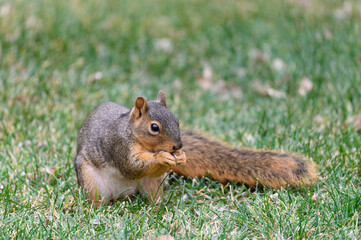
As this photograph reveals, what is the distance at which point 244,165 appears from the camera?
2908 millimetres

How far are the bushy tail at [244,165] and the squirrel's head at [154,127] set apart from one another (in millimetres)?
501

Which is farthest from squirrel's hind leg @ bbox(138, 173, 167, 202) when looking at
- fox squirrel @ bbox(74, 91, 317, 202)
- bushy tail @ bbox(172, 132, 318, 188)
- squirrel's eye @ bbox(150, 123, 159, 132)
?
squirrel's eye @ bbox(150, 123, 159, 132)

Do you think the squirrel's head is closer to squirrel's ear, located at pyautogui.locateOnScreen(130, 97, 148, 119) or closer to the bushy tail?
squirrel's ear, located at pyautogui.locateOnScreen(130, 97, 148, 119)

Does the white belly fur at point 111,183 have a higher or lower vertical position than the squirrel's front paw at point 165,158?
lower

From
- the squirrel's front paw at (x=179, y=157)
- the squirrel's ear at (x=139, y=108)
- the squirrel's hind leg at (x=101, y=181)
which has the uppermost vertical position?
the squirrel's ear at (x=139, y=108)

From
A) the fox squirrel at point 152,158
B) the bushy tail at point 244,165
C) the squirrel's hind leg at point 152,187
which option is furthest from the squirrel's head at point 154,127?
the bushy tail at point 244,165

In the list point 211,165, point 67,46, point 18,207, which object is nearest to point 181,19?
point 67,46

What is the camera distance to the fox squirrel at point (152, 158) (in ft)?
8.30

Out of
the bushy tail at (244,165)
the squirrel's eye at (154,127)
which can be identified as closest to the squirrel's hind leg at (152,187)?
the bushy tail at (244,165)

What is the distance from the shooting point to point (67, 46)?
5141 millimetres

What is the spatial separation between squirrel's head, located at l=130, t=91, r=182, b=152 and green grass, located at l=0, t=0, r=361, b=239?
0.39 m

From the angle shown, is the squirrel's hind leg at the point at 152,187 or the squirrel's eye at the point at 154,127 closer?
the squirrel's eye at the point at 154,127

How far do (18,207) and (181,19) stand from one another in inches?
154

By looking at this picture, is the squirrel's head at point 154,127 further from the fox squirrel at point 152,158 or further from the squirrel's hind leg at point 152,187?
the squirrel's hind leg at point 152,187
